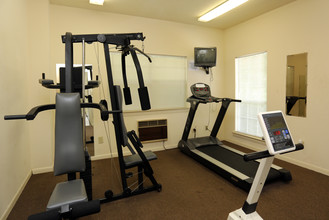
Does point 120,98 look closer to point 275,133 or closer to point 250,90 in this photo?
point 275,133

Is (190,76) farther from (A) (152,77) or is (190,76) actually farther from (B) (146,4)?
(B) (146,4)

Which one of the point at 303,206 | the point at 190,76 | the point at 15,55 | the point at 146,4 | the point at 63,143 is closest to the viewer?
the point at 63,143

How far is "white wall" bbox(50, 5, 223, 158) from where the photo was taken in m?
3.34

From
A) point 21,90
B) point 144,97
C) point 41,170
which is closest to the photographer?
point 144,97

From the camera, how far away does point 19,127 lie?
8.42ft

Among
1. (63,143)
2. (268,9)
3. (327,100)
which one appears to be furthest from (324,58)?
(63,143)

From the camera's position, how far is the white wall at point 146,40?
3.34 m

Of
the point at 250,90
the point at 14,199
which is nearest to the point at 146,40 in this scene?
the point at 250,90

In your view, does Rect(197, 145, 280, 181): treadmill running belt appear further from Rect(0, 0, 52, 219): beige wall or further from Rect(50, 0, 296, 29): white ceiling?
Rect(0, 0, 52, 219): beige wall

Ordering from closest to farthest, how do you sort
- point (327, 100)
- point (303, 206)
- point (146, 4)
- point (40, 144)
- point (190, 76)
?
point (303, 206) → point (327, 100) → point (40, 144) → point (146, 4) → point (190, 76)

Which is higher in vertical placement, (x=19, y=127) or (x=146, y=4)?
(x=146, y=4)

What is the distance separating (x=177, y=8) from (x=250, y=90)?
7.38 ft

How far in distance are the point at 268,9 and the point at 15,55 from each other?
4.06 metres

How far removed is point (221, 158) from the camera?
3.31m
